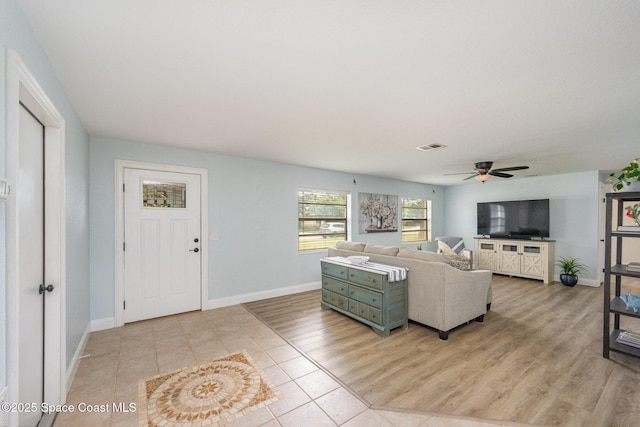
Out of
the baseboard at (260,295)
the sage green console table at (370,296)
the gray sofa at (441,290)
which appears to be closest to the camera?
the gray sofa at (441,290)

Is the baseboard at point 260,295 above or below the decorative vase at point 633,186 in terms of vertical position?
below

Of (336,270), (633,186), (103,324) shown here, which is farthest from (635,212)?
(103,324)

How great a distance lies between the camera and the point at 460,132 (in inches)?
123

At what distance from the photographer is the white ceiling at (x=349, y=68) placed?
1.35 m

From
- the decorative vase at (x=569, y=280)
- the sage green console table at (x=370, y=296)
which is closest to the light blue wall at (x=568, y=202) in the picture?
the decorative vase at (x=569, y=280)

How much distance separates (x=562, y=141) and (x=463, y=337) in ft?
9.23

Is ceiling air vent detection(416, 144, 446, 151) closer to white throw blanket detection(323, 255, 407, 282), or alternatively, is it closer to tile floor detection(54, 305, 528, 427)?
white throw blanket detection(323, 255, 407, 282)

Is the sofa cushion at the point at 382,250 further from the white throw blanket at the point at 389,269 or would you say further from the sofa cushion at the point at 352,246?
the white throw blanket at the point at 389,269

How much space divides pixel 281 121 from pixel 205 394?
2557 mm

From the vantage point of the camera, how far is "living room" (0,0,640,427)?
4.56 ft

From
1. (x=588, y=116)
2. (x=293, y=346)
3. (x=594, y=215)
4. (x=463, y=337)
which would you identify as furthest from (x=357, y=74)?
(x=594, y=215)

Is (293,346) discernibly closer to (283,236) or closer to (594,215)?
(283,236)

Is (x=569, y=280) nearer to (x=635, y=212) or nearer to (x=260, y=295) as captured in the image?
(x=635, y=212)

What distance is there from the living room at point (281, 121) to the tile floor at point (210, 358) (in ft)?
0.89
